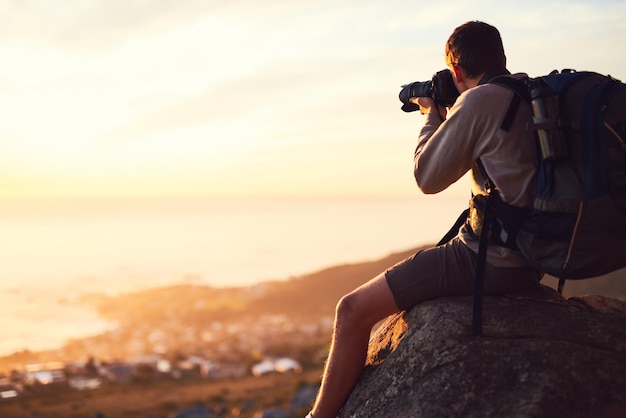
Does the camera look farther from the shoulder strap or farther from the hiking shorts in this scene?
the hiking shorts

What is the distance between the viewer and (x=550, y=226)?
4.45m

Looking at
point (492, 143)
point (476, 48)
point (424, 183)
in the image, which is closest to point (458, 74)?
point (476, 48)

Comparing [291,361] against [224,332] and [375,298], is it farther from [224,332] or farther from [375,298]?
[375,298]

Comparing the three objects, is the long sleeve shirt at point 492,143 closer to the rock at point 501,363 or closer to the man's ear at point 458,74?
the man's ear at point 458,74

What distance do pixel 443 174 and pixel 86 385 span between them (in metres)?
→ 52.2

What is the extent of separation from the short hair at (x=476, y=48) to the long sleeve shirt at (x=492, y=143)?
0.23 metres

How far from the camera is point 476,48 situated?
4.81 m

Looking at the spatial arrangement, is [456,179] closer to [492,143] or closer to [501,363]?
[492,143]

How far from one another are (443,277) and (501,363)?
2.40ft

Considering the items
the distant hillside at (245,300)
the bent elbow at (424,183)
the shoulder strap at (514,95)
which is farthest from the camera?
the distant hillside at (245,300)

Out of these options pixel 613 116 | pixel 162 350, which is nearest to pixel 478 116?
pixel 613 116

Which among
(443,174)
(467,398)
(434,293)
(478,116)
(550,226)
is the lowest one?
(467,398)

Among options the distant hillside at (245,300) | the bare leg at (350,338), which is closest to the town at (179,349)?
the distant hillside at (245,300)

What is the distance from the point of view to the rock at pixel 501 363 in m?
4.76
